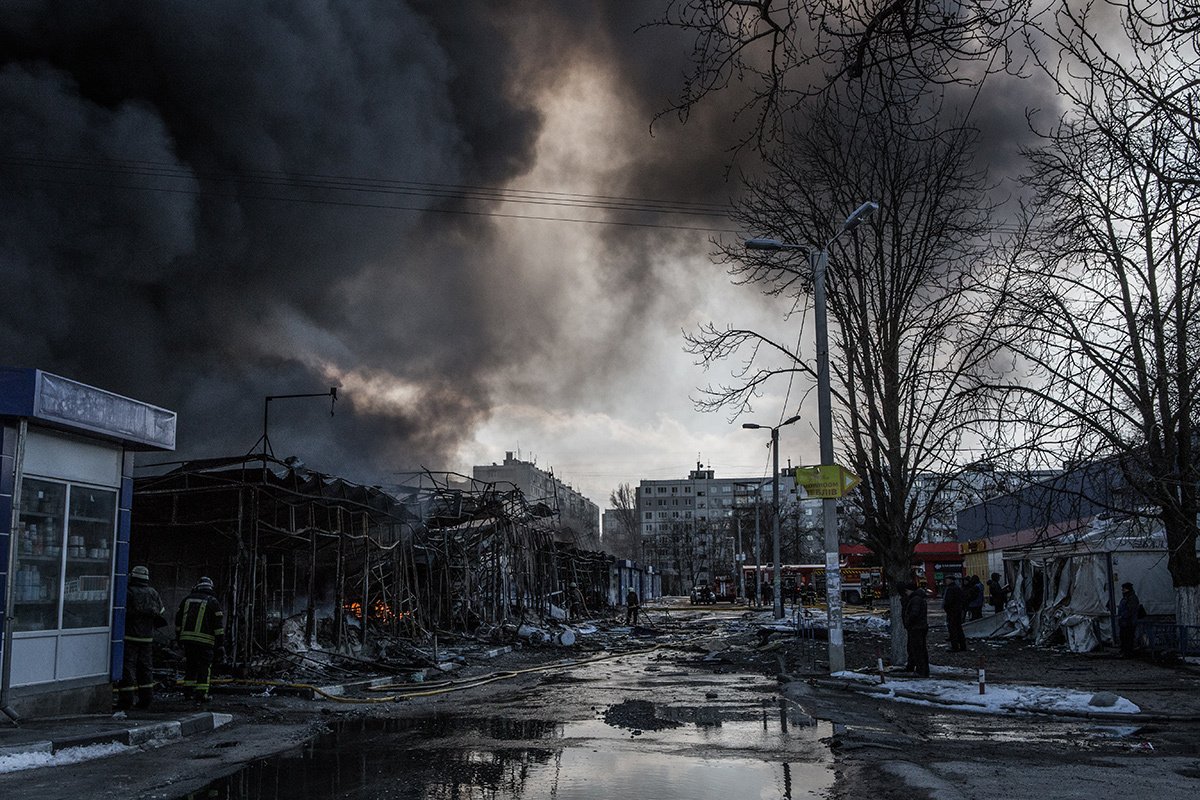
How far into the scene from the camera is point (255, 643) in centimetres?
1897

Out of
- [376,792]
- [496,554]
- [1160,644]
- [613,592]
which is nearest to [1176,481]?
[376,792]

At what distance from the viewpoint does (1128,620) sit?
20297 mm

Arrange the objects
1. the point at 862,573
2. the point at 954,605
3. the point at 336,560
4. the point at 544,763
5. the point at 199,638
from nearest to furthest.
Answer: the point at 544,763
the point at 199,638
the point at 954,605
the point at 336,560
the point at 862,573

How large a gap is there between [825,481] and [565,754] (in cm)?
934

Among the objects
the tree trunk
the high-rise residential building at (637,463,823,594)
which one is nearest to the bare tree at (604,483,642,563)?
the high-rise residential building at (637,463,823,594)

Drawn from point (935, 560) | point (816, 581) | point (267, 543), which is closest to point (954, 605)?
point (267, 543)

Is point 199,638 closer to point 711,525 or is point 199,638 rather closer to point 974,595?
point 974,595

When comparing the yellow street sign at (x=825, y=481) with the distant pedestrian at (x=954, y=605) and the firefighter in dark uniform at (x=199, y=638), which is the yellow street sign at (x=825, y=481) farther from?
the firefighter in dark uniform at (x=199, y=638)

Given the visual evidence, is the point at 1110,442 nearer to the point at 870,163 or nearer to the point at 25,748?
the point at 870,163

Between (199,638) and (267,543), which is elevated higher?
(267,543)

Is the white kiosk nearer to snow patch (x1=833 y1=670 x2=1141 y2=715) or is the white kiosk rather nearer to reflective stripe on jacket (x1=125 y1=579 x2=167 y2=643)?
reflective stripe on jacket (x1=125 y1=579 x2=167 y2=643)

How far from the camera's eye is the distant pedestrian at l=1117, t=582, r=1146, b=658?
2025 cm

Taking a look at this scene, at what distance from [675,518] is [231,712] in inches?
6262

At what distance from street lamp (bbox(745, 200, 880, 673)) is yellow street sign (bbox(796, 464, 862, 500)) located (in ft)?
0.72
